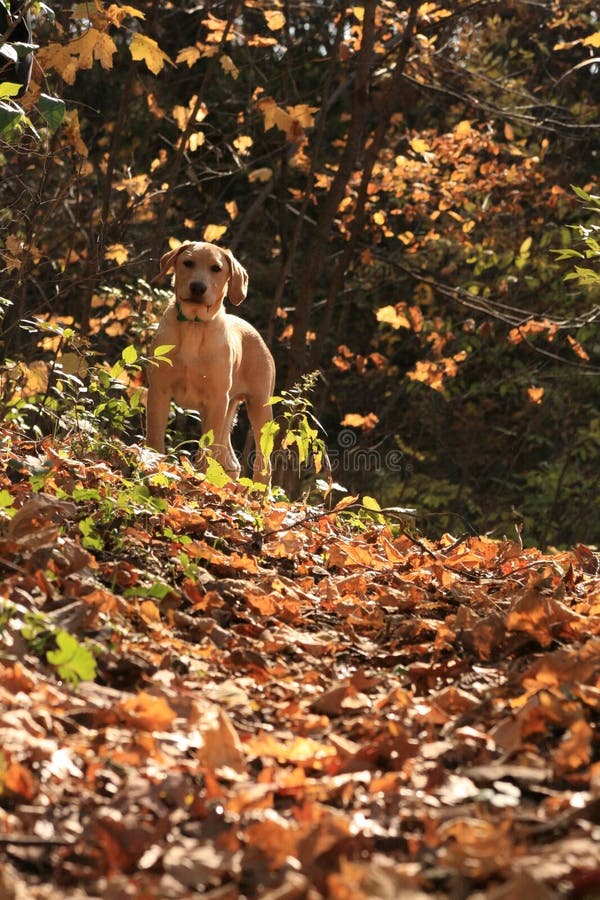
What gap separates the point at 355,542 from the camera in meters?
5.32

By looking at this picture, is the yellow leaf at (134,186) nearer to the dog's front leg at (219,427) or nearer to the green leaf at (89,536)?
the dog's front leg at (219,427)

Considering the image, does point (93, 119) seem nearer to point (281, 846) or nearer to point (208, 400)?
point (208, 400)

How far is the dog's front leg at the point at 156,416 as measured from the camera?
715cm

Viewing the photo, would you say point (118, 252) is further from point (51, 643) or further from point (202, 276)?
point (51, 643)

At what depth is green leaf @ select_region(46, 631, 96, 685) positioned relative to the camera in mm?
2711


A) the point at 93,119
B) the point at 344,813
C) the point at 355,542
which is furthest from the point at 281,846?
the point at 93,119

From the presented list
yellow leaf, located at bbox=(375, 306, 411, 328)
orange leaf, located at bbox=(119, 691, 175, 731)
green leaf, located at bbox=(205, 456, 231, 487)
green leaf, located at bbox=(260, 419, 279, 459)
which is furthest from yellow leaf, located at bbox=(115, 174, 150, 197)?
orange leaf, located at bbox=(119, 691, 175, 731)

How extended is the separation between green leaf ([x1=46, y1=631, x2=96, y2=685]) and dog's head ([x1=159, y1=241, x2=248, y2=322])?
15.1 ft

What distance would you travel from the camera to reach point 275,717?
290cm

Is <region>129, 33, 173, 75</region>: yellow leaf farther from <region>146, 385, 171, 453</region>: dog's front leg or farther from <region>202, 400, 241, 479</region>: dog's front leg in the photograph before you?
<region>202, 400, 241, 479</region>: dog's front leg

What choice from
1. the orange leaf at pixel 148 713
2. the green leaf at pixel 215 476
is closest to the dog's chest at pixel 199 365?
the green leaf at pixel 215 476

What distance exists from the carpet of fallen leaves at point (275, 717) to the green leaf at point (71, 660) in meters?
0.04

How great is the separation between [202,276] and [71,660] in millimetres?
4730

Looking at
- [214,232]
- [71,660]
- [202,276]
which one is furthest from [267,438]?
[214,232]
